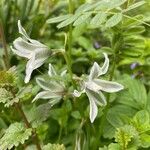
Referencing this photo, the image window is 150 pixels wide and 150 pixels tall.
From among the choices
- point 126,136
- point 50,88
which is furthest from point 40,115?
point 126,136

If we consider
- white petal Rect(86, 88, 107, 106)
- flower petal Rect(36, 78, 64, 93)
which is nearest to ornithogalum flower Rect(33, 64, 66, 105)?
flower petal Rect(36, 78, 64, 93)

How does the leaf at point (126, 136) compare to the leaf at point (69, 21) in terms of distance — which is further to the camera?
the leaf at point (69, 21)

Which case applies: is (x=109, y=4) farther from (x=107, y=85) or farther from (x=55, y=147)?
(x=55, y=147)

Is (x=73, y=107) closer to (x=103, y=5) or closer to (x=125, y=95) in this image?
(x=125, y=95)

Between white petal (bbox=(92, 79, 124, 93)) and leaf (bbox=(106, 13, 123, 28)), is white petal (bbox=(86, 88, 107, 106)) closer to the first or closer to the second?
white petal (bbox=(92, 79, 124, 93))

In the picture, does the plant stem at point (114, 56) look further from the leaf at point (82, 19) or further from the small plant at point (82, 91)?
the leaf at point (82, 19)

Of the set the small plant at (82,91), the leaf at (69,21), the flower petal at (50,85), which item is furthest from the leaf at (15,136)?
the leaf at (69,21)

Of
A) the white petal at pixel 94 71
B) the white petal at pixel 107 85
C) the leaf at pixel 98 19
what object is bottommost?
the white petal at pixel 107 85
